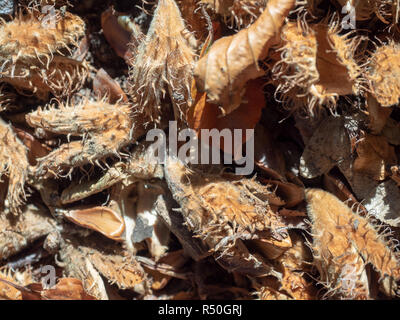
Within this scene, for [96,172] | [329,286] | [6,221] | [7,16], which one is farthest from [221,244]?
[7,16]

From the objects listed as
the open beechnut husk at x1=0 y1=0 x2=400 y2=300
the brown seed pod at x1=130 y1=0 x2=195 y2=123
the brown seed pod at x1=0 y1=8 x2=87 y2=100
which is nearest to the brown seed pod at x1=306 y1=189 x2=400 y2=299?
the open beechnut husk at x1=0 y1=0 x2=400 y2=300

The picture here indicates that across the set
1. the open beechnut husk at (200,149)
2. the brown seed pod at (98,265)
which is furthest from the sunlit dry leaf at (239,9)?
the brown seed pod at (98,265)

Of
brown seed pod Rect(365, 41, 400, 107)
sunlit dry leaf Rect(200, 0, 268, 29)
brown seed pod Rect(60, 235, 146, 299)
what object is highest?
sunlit dry leaf Rect(200, 0, 268, 29)

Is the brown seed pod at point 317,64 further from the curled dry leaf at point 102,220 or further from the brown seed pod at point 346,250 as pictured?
the curled dry leaf at point 102,220

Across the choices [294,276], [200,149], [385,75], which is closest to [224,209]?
[200,149]

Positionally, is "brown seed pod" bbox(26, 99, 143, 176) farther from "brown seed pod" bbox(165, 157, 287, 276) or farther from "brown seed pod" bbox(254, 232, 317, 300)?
"brown seed pod" bbox(254, 232, 317, 300)

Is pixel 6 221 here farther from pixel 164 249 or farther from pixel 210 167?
pixel 210 167

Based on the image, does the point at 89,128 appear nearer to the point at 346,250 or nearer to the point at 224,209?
the point at 224,209
